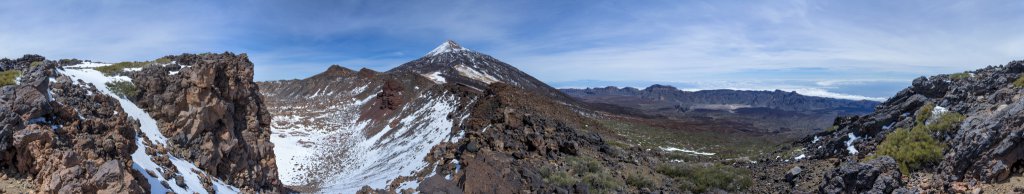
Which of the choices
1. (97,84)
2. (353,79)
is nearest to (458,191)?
(97,84)

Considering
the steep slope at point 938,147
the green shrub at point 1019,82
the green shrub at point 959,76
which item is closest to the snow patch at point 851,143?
the steep slope at point 938,147

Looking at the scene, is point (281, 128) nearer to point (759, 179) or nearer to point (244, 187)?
point (244, 187)

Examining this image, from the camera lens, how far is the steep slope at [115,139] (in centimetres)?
712

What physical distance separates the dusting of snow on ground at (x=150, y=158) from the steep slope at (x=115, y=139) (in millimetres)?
24

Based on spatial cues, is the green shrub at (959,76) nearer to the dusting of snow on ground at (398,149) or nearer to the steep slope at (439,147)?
the steep slope at (439,147)

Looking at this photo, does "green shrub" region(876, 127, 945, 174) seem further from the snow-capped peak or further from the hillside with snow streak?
the snow-capped peak

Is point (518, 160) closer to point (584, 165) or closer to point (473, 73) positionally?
point (584, 165)

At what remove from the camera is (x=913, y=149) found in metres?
11.1

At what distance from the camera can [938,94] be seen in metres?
16.9

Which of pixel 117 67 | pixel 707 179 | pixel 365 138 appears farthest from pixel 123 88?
pixel 365 138

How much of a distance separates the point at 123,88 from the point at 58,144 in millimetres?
4500

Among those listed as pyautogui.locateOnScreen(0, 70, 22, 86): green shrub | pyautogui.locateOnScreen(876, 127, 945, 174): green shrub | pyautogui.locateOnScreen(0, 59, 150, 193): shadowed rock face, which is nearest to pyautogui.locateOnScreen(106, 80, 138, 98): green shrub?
pyautogui.locateOnScreen(0, 59, 150, 193): shadowed rock face

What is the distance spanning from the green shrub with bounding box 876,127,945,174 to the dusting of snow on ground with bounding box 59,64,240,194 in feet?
48.8

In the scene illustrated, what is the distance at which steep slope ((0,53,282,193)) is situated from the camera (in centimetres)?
712
